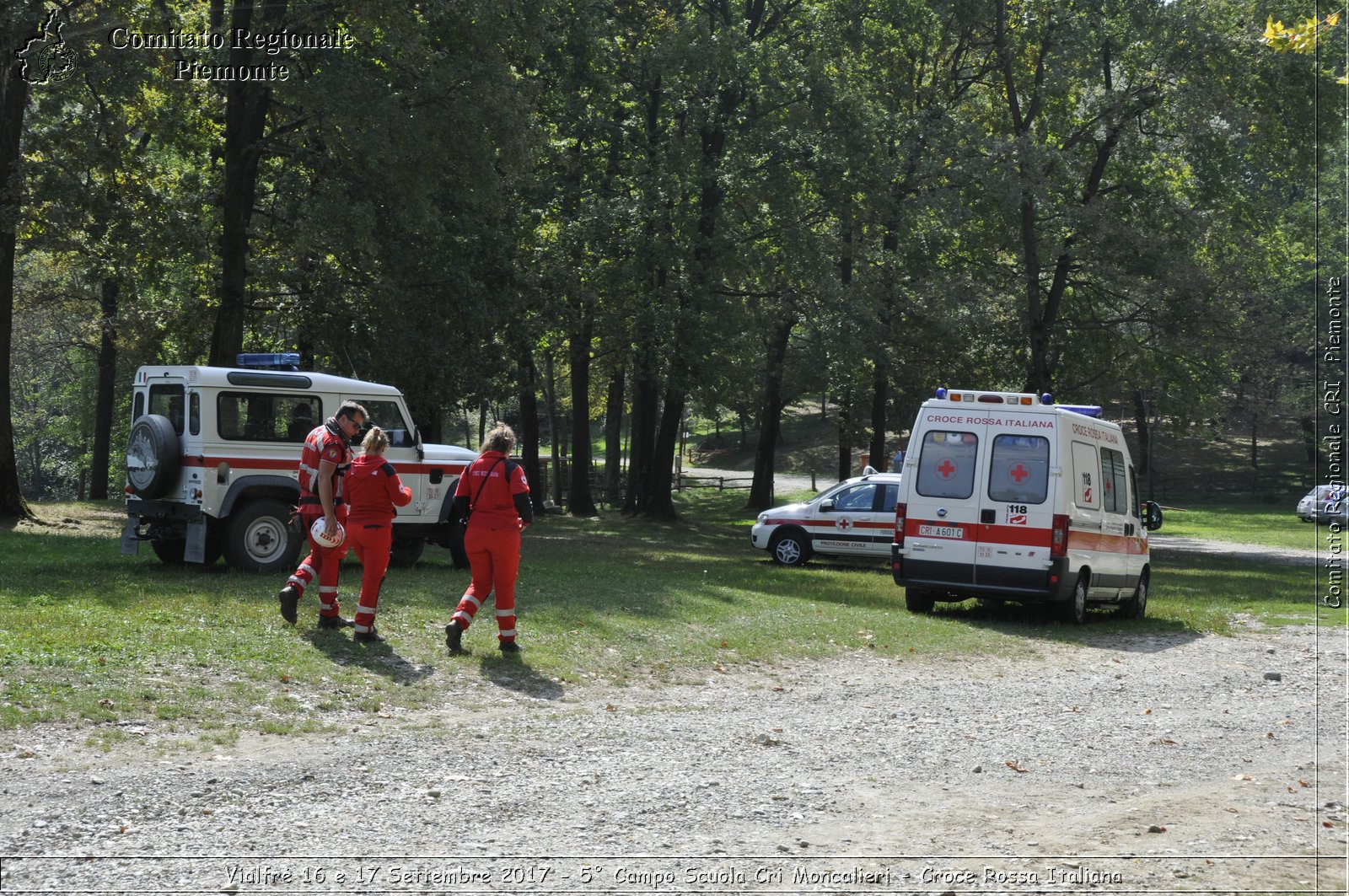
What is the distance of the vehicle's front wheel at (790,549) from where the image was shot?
938 inches

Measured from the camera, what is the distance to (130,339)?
32.3 metres

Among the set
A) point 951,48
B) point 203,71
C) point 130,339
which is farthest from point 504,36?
point 951,48

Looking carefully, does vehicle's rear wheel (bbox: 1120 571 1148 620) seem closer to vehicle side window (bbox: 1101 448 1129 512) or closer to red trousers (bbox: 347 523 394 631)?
vehicle side window (bbox: 1101 448 1129 512)

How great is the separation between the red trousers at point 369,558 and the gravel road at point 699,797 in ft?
3.10

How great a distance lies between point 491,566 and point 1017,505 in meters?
7.27

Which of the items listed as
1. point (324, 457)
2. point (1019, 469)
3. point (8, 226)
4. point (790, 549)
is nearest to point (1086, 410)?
point (1019, 469)

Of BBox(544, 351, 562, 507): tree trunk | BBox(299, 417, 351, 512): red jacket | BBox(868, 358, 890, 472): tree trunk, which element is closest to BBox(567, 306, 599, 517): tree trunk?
BBox(544, 351, 562, 507): tree trunk

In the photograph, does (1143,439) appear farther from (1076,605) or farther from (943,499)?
(943,499)

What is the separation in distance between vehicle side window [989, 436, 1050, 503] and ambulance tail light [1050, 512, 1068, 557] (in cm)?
29

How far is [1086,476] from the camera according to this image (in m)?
16.1

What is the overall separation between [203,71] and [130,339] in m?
11.9

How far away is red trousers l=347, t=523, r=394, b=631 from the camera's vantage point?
10.6 meters

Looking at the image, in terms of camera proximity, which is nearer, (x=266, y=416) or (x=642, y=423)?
(x=266, y=416)

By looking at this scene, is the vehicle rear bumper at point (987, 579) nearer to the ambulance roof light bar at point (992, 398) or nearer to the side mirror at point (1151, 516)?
Answer: the ambulance roof light bar at point (992, 398)
